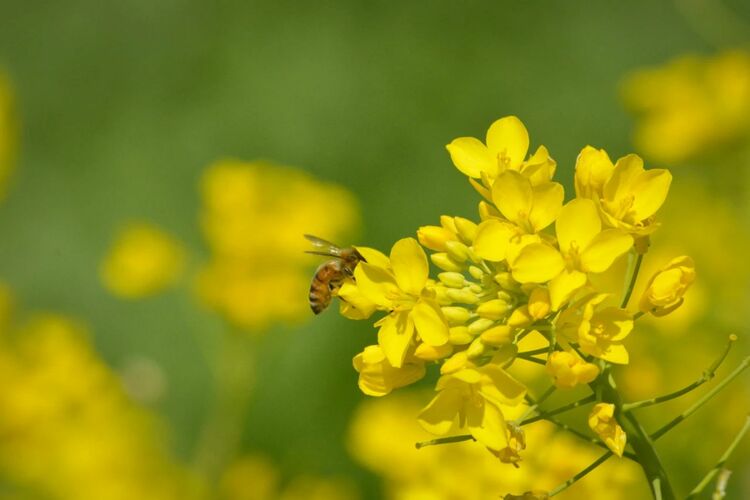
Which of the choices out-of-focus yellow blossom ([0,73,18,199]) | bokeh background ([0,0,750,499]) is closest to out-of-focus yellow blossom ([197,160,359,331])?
bokeh background ([0,0,750,499])

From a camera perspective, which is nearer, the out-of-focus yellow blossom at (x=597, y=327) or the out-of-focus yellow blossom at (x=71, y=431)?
the out-of-focus yellow blossom at (x=597, y=327)

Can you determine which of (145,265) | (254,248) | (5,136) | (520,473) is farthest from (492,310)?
(5,136)

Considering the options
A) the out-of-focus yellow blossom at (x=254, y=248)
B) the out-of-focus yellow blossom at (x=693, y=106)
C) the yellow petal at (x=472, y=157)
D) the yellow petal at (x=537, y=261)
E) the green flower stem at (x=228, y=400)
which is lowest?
the green flower stem at (x=228, y=400)

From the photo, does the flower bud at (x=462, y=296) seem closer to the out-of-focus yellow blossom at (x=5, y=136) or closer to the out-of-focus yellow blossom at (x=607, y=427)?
the out-of-focus yellow blossom at (x=607, y=427)

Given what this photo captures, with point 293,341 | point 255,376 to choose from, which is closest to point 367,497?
point 255,376

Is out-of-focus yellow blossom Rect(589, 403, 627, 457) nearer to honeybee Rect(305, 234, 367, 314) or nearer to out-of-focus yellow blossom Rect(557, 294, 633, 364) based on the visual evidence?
out-of-focus yellow blossom Rect(557, 294, 633, 364)

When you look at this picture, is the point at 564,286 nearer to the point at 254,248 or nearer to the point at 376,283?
the point at 376,283

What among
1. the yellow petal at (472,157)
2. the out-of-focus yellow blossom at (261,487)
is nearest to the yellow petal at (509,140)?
the yellow petal at (472,157)
